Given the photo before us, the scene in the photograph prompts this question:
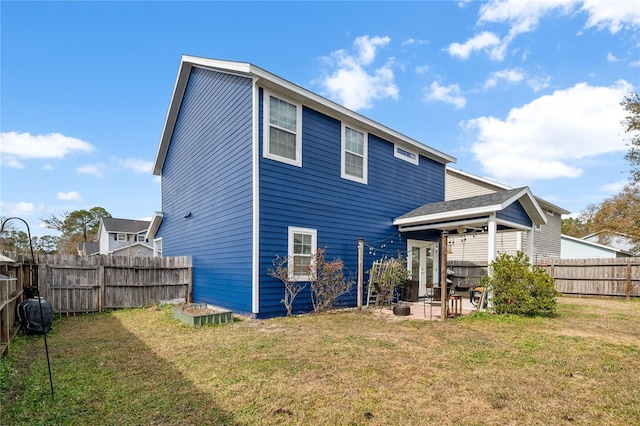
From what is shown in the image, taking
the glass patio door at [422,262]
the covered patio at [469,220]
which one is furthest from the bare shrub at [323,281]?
the glass patio door at [422,262]

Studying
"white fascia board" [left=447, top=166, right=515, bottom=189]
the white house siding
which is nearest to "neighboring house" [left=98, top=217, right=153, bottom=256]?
the white house siding

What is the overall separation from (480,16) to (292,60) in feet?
23.1

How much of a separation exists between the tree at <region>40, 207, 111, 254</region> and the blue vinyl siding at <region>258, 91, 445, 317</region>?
Answer: 4116 cm

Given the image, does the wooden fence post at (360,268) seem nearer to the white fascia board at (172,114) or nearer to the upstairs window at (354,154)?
the upstairs window at (354,154)

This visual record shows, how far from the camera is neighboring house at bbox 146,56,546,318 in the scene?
8.01 metres

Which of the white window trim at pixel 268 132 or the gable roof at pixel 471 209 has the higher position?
the white window trim at pixel 268 132

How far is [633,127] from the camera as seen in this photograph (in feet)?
66.8

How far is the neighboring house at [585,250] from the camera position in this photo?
2414 cm

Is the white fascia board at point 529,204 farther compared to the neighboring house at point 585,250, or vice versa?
the neighboring house at point 585,250

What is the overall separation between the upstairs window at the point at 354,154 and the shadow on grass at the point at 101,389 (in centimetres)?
658

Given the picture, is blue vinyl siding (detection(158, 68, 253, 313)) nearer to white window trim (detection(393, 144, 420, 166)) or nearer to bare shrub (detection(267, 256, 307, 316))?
bare shrub (detection(267, 256, 307, 316))

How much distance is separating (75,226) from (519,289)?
163 ft

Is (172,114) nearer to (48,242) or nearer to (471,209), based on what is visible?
(471,209)

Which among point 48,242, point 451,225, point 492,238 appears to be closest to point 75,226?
point 48,242
